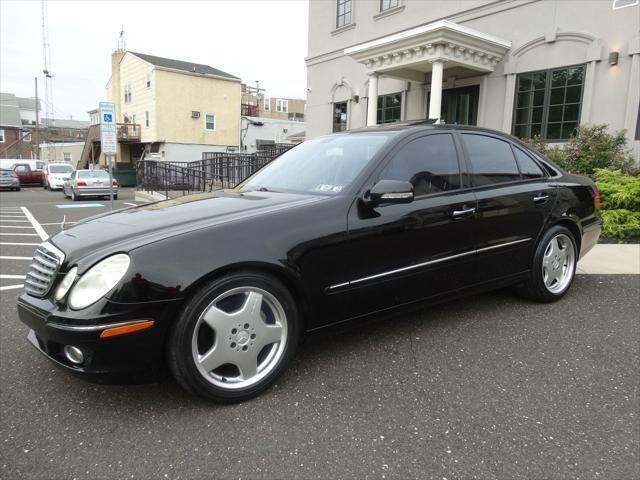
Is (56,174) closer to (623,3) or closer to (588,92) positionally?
(588,92)

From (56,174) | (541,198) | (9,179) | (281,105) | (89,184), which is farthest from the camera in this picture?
(281,105)

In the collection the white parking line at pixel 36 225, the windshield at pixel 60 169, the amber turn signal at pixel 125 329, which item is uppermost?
the windshield at pixel 60 169

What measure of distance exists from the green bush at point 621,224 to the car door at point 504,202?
4098mm

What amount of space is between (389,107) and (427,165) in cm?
1225

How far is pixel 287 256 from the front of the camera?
2697 mm

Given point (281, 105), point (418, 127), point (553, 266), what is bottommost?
point (553, 266)

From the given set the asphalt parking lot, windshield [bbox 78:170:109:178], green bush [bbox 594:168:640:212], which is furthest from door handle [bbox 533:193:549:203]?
windshield [bbox 78:170:109:178]

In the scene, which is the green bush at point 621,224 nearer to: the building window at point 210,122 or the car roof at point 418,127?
the car roof at point 418,127

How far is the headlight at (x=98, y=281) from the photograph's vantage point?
232 cm

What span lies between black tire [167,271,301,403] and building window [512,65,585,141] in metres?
10.3

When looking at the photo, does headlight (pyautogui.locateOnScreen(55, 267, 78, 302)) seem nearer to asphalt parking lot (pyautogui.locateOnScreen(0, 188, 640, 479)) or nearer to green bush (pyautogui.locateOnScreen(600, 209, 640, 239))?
asphalt parking lot (pyautogui.locateOnScreen(0, 188, 640, 479))

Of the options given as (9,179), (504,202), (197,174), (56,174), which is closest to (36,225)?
(197,174)

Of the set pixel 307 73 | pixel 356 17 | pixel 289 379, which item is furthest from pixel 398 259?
pixel 307 73

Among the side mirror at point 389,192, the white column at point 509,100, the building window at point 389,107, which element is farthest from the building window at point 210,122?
the side mirror at point 389,192
